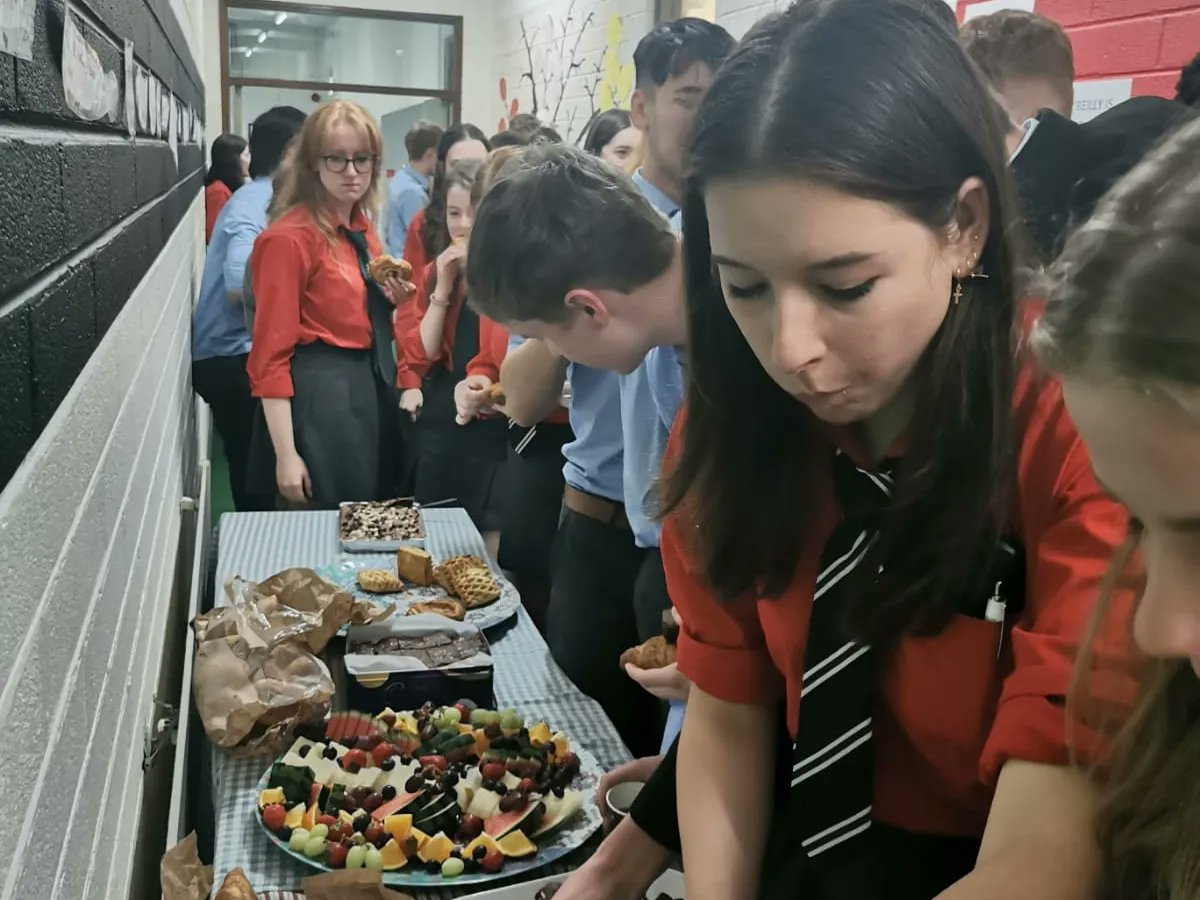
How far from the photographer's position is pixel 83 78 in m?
0.98

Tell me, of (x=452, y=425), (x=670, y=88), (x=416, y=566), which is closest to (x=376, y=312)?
(x=452, y=425)

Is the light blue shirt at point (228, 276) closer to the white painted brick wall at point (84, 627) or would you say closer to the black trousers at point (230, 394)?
the black trousers at point (230, 394)

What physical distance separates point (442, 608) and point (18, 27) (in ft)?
4.91

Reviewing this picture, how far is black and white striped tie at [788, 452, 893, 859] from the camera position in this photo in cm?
97

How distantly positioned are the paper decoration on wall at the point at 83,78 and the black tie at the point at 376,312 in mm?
1994

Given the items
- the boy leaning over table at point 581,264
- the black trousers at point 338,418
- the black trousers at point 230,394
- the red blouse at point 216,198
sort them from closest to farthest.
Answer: the boy leaning over table at point 581,264 < the black trousers at point 338,418 < the black trousers at point 230,394 < the red blouse at point 216,198

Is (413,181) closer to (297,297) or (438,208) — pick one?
(438,208)

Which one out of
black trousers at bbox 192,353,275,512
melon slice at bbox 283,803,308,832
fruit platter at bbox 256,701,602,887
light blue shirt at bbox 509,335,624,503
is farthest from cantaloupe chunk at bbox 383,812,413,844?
black trousers at bbox 192,353,275,512

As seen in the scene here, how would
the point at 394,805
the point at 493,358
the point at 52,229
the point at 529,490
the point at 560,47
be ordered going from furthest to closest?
1. the point at 560,47
2. the point at 493,358
3. the point at 529,490
4. the point at 394,805
5. the point at 52,229

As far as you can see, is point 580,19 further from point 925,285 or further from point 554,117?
point 925,285

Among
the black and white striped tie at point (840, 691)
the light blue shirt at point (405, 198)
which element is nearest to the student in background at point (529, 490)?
the black and white striped tie at point (840, 691)

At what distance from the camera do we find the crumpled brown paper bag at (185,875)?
130 cm

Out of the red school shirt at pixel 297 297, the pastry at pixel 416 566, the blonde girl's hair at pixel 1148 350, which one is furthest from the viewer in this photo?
the red school shirt at pixel 297 297

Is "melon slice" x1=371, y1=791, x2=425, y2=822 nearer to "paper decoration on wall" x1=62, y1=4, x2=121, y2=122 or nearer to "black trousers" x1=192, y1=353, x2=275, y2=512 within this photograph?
"paper decoration on wall" x1=62, y1=4, x2=121, y2=122
